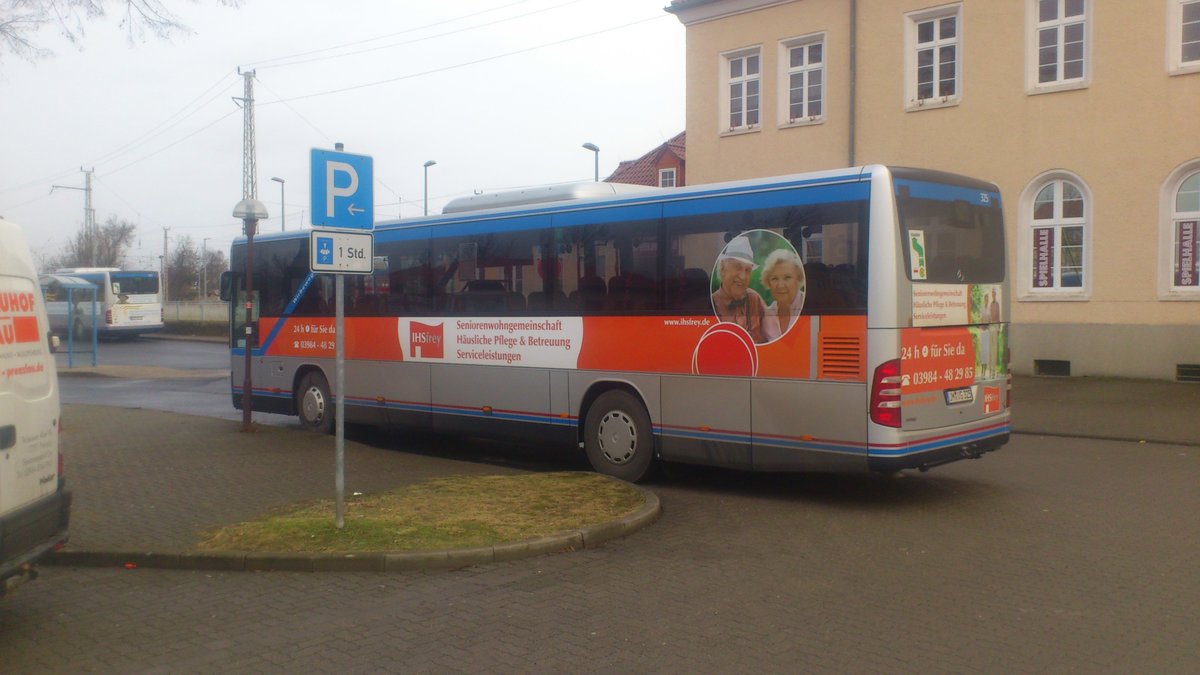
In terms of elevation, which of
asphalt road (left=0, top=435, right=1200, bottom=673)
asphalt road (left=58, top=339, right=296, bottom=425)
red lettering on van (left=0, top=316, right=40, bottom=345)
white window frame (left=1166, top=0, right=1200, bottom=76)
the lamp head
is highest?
white window frame (left=1166, top=0, right=1200, bottom=76)

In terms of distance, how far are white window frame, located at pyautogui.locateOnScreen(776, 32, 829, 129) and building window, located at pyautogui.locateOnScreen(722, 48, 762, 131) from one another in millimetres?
705

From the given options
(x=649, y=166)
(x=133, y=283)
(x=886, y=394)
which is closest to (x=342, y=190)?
(x=886, y=394)

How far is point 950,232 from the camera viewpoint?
9570 mm

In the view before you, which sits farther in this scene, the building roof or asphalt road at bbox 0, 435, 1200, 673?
the building roof

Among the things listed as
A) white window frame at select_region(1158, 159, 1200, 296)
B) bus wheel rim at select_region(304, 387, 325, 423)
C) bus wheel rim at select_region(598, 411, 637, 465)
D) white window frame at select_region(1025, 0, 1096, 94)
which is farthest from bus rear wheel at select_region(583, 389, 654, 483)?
white window frame at select_region(1025, 0, 1096, 94)

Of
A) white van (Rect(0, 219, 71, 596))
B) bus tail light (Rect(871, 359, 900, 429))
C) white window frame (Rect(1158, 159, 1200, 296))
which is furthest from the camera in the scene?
white window frame (Rect(1158, 159, 1200, 296))

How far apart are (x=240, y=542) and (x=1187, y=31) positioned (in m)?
18.6

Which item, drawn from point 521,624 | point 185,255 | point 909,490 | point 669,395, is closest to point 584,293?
point 669,395

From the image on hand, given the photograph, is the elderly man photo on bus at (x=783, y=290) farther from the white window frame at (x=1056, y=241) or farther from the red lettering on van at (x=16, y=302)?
the white window frame at (x=1056, y=241)

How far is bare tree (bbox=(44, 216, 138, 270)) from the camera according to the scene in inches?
3002

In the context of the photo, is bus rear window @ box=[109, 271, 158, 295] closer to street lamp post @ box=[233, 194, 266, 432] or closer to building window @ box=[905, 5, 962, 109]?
street lamp post @ box=[233, 194, 266, 432]

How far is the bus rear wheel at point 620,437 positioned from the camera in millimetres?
10836

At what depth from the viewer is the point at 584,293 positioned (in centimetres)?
1136

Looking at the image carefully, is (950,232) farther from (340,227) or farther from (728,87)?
(728,87)
